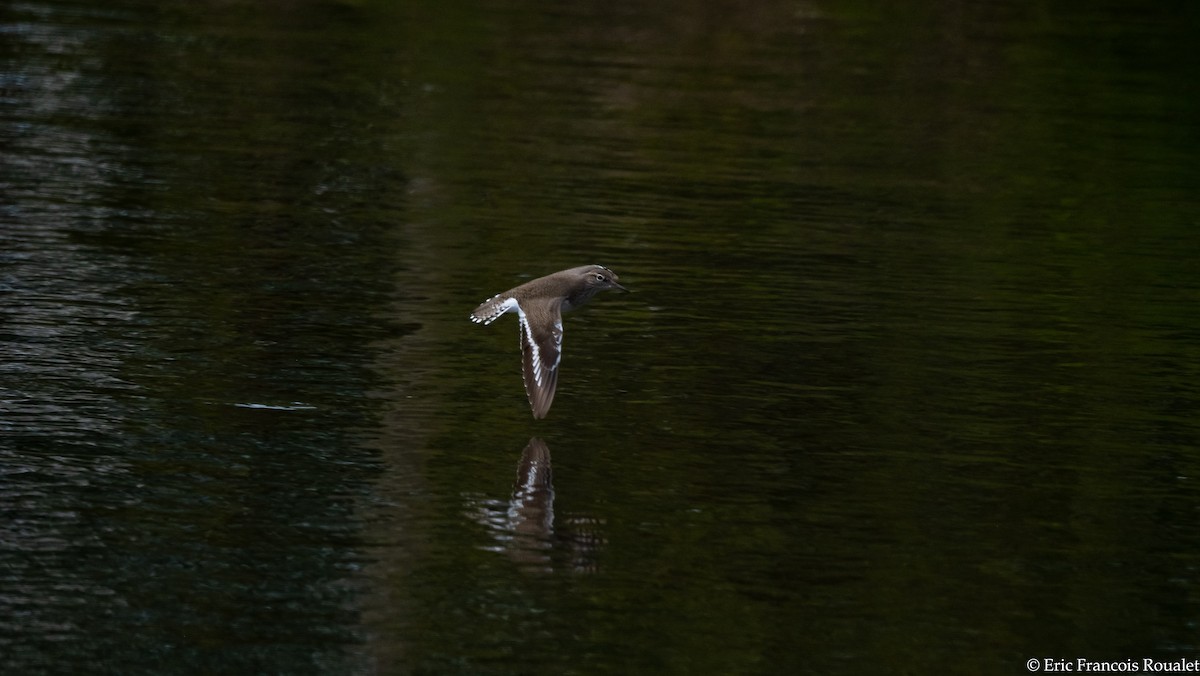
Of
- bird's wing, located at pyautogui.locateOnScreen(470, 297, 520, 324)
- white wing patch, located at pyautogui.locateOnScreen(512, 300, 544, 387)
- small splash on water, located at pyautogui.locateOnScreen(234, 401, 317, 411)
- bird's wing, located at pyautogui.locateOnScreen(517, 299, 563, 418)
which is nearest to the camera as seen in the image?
bird's wing, located at pyautogui.locateOnScreen(517, 299, 563, 418)

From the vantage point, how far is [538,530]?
33.8ft

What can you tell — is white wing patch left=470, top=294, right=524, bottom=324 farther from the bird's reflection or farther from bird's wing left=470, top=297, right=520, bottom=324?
the bird's reflection

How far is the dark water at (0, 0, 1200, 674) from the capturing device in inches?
363

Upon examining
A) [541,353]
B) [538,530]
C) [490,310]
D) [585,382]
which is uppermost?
[490,310]

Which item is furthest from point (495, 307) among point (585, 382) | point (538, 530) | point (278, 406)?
point (538, 530)

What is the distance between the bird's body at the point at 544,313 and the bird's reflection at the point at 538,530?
0.71 m

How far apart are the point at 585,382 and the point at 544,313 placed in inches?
42.4

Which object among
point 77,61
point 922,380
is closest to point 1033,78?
point 77,61

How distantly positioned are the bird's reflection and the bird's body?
2.33 feet

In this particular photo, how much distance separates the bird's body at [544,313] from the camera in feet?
38.6

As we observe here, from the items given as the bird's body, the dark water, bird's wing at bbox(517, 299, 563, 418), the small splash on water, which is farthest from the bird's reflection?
the small splash on water

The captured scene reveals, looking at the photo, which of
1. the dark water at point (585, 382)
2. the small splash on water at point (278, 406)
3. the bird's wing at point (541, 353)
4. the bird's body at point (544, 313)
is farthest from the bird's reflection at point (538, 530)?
the small splash on water at point (278, 406)

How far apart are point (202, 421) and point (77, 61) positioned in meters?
17.0

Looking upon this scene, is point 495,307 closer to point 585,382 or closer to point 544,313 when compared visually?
point 544,313
